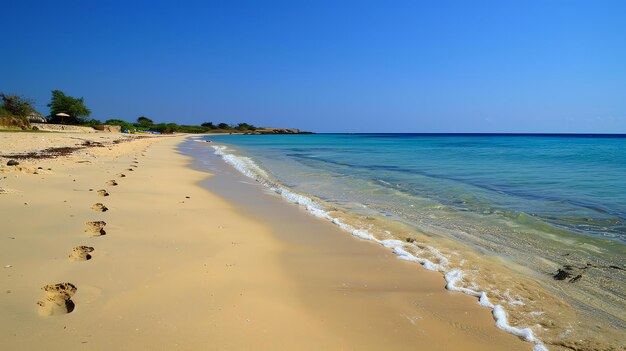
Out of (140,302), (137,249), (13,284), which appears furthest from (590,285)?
(13,284)

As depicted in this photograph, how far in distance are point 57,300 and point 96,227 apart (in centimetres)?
217

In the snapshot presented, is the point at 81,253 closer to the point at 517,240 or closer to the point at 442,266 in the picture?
the point at 442,266

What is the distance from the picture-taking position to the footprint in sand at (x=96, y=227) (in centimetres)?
461

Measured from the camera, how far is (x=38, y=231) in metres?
4.42

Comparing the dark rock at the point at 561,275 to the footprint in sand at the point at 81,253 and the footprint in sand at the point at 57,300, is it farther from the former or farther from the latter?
the footprint in sand at the point at 81,253

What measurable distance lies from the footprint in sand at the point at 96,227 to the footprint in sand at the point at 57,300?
1.70 m

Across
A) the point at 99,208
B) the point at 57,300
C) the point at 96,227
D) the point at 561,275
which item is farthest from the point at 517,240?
the point at 99,208

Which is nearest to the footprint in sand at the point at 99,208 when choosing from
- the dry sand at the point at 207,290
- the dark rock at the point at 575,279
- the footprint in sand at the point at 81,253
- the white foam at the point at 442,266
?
the dry sand at the point at 207,290

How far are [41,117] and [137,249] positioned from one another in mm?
69088

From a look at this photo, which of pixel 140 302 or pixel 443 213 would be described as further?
pixel 443 213

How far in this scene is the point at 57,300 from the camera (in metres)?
2.79

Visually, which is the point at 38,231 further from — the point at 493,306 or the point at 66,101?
the point at 66,101

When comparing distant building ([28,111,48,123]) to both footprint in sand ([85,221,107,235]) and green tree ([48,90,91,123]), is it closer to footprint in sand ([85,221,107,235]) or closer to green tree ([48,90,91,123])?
green tree ([48,90,91,123])

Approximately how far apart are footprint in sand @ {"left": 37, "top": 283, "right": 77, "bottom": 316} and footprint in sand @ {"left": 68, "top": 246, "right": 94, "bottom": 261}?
70 cm
